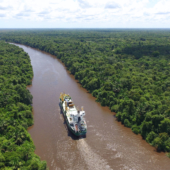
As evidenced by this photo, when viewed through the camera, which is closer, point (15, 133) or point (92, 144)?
point (15, 133)

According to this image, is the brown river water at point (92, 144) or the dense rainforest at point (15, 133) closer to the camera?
the dense rainforest at point (15, 133)

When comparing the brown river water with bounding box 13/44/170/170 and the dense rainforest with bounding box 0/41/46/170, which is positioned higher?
the dense rainforest with bounding box 0/41/46/170

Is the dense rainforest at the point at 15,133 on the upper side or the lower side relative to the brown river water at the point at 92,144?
upper

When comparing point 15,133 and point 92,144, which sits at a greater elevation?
point 15,133

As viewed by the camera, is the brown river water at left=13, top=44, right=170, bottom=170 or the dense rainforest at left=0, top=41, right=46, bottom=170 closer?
the dense rainforest at left=0, top=41, right=46, bottom=170

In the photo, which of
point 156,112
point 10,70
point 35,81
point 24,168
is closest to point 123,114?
point 156,112

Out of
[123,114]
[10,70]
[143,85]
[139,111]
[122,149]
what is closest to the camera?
[122,149]

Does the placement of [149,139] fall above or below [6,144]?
below

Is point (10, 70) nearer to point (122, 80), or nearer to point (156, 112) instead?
point (122, 80)
